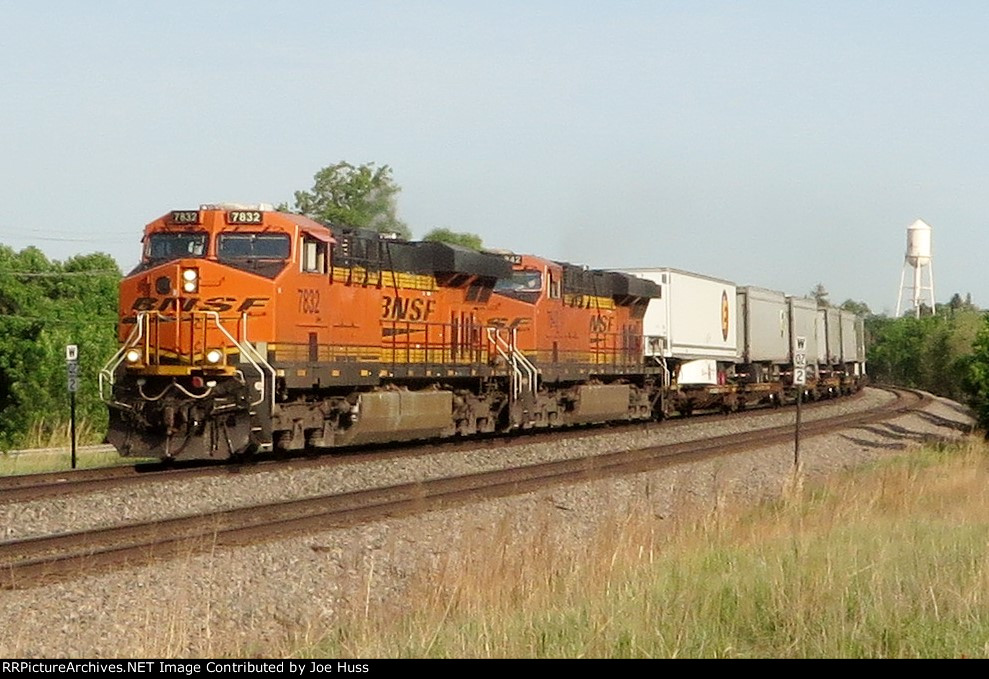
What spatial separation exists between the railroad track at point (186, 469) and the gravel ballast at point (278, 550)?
399mm

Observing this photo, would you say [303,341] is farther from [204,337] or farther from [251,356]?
[204,337]

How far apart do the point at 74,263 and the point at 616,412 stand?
2022 cm

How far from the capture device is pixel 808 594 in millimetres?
8938

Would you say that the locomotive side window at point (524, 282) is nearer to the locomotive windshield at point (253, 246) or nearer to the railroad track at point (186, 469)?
the railroad track at point (186, 469)

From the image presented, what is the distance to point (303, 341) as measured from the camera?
1997 cm

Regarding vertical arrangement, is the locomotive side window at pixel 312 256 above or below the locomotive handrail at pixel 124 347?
above

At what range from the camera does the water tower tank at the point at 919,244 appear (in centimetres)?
10581

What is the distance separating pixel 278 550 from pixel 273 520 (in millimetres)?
1624

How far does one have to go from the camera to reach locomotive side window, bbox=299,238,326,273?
1973 centimetres

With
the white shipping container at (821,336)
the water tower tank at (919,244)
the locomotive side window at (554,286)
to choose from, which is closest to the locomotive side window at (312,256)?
the locomotive side window at (554,286)

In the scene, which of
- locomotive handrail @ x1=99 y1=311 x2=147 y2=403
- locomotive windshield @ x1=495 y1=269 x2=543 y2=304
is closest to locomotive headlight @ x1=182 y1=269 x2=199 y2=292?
locomotive handrail @ x1=99 y1=311 x2=147 y2=403

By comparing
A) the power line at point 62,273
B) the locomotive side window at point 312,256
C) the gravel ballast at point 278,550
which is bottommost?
the gravel ballast at point 278,550

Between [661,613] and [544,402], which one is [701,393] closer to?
[544,402]

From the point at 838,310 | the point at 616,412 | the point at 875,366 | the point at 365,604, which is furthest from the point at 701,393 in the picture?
the point at 875,366
